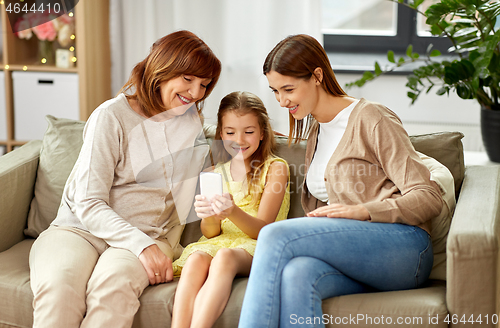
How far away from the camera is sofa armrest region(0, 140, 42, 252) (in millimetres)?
1547

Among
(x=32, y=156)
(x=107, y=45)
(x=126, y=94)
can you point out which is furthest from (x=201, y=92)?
(x=107, y=45)

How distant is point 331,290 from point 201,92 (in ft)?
2.40

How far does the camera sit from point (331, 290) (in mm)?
1144

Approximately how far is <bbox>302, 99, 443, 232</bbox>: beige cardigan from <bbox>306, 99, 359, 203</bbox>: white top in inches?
1.7

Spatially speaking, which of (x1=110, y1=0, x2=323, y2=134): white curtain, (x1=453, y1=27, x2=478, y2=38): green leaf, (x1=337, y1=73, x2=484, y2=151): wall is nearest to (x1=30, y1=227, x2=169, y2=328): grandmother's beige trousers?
(x1=110, y1=0, x2=323, y2=134): white curtain

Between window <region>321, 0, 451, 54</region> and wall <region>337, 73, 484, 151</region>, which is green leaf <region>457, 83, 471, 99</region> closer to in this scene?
wall <region>337, 73, 484, 151</region>

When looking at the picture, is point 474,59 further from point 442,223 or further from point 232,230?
point 232,230

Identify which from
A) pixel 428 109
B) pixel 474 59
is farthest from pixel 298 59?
pixel 428 109

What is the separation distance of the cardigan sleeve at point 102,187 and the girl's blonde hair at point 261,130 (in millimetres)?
354

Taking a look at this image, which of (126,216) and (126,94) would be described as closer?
(126,216)

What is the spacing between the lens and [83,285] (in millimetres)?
1244

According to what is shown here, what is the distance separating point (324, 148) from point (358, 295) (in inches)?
18.2

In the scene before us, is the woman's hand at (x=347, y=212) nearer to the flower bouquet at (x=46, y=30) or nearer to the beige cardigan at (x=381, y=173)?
the beige cardigan at (x=381, y=173)

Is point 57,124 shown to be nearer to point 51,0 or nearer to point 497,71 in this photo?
point 51,0
